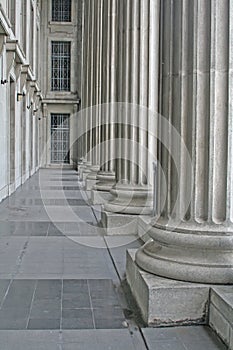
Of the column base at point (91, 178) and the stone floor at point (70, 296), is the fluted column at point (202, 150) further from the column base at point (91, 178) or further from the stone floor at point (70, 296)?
the column base at point (91, 178)

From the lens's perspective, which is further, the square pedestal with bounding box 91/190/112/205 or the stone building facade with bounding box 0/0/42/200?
the stone building facade with bounding box 0/0/42/200

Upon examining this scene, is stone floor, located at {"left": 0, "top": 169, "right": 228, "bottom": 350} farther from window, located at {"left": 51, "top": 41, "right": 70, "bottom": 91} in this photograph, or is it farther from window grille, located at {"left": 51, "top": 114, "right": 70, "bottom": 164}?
window, located at {"left": 51, "top": 41, "right": 70, "bottom": 91}

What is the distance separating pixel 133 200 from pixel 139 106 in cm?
136

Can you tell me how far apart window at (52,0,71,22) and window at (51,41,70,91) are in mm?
1428

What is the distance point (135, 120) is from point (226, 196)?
3832 millimetres

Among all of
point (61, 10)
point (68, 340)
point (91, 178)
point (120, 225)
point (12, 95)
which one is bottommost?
point (68, 340)

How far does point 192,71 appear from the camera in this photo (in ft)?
13.4

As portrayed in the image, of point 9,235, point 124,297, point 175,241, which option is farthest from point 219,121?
point 9,235

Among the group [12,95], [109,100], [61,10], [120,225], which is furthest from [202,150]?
[61,10]

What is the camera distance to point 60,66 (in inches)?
1248

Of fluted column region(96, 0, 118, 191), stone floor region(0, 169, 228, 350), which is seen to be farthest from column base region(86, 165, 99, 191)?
stone floor region(0, 169, 228, 350)

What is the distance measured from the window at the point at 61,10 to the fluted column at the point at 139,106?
25101 millimetres

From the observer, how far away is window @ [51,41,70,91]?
3156cm

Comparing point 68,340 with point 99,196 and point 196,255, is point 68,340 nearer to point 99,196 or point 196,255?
point 196,255
